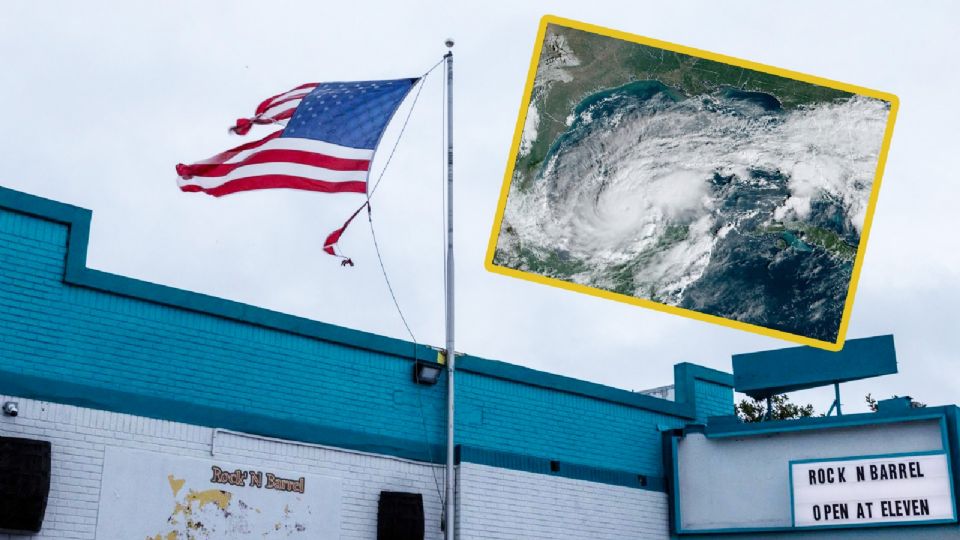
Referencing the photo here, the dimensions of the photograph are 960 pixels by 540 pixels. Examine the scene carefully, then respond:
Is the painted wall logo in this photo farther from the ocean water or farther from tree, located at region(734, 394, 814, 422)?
tree, located at region(734, 394, 814, 422)

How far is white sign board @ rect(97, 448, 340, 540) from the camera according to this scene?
17.0 metres

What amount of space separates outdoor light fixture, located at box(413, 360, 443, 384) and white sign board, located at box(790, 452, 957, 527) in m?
7.12

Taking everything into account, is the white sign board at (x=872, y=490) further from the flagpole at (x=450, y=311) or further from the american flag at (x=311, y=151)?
the american flag at (x=311, y=151)

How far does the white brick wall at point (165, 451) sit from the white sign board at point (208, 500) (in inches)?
6.2

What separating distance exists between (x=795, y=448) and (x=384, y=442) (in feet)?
26.9

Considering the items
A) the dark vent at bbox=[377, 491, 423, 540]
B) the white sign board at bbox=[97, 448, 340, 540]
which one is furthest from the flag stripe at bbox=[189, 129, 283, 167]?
the dark vent at bbox=[377, 491, 423, 540]

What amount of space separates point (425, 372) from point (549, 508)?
3.60m

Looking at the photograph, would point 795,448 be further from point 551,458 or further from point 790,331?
point 551,458

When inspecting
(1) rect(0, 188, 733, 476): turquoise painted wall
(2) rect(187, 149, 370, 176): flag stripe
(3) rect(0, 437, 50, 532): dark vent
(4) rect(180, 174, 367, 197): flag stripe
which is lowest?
(3) rect(0, 437, 50, 532): dark vent

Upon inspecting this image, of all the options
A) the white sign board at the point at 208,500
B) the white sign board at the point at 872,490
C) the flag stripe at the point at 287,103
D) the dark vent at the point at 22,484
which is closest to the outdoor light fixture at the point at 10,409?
the dark vent at the point at 22,484

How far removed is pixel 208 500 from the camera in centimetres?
1798

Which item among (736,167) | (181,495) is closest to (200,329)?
(181,495)

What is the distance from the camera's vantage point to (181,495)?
17672 mm

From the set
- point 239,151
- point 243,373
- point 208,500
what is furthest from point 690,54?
point 208,500
